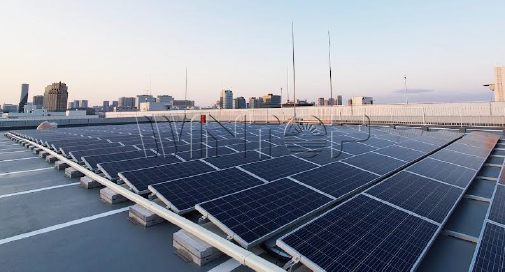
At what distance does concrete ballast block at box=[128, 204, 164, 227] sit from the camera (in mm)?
5855

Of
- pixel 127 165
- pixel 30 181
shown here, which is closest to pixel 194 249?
pixel 127 165

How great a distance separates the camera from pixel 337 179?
7570mm

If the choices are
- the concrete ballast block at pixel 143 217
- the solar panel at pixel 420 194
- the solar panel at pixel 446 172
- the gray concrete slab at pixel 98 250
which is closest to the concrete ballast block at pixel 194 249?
the gray concrete slab at pixel 98 250

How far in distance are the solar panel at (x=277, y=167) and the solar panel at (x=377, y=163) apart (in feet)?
6.37

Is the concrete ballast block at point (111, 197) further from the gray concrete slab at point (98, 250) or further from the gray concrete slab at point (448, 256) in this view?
the gray concrete slab at point (448, 256)

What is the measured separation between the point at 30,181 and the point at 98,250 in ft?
26.7

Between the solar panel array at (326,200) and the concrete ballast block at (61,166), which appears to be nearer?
the solar panel array at (326,200)

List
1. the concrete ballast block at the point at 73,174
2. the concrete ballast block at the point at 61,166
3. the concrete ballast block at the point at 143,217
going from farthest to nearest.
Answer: the concrete ballast block at the point at 61,166, the concrete ballast block at the point at 73,174, the concrete ballast block at the point at 143,217

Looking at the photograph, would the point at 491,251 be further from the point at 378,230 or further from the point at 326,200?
the point at 326,200

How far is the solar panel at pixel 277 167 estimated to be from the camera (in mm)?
8117

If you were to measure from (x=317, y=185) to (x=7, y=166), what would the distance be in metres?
17.1

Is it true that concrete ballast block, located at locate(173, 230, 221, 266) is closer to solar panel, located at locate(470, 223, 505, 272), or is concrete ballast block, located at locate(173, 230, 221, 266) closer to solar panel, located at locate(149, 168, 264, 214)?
solar panel, located at locate(149, 168, 264, 214)

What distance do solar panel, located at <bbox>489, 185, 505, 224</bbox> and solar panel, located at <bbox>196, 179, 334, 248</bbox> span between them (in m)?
3.68

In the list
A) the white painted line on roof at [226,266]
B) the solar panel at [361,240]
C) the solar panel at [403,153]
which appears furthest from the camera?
the solar panel at [403,153]
